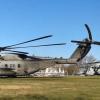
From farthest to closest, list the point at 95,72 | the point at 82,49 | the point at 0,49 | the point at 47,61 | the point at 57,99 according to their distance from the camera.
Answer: the point at 95,72, the point at 82,49, the point at 47,61, the point at 0,49, the point at 57,99

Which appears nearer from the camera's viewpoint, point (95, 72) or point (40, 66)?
point (40, 66)

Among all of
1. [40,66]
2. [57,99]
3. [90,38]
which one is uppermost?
[90,38]

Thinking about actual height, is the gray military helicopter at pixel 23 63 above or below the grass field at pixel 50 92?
above

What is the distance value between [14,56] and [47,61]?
19.9ft

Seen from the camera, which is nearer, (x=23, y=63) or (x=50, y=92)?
(x=50, y=92)

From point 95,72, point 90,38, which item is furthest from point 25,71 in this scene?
point 95,72

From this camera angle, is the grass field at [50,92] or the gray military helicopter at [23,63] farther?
the gray military helicopter at [23,63]

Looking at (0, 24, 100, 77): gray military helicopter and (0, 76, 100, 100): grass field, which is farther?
(0, 24, 100, 77): gray military helicopter

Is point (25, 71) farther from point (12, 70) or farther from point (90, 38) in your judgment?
point (90, 38)

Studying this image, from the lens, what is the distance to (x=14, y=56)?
195ft

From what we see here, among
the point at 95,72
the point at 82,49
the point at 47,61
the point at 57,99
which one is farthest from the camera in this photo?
the point at 95,72

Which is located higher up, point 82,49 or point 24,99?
point 82,49

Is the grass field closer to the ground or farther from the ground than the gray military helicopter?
closer to the ground

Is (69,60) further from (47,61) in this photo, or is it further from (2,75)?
(2,75)
